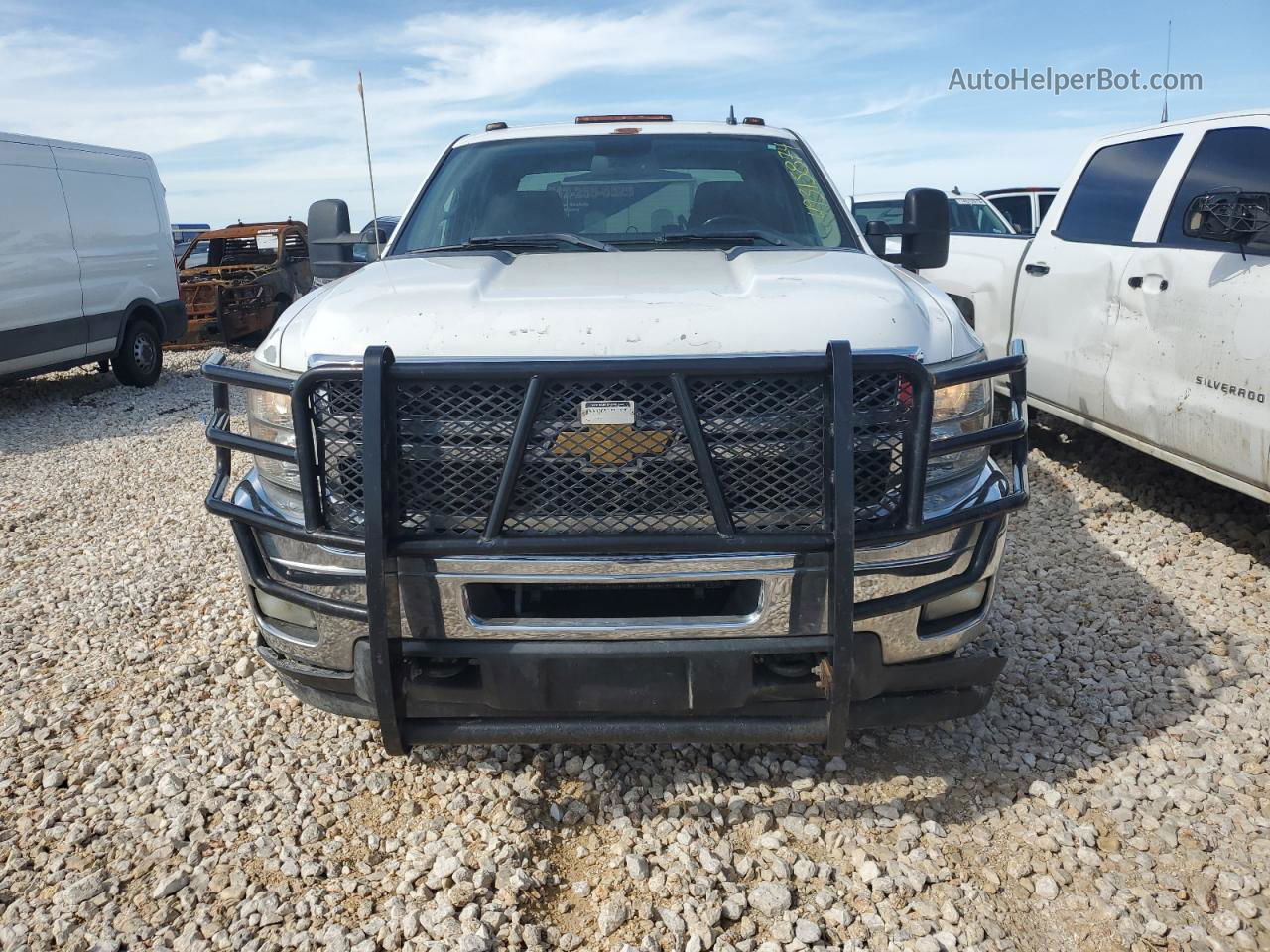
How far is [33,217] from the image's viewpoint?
8898 mm

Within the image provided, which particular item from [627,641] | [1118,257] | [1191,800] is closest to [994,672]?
[1191,800]

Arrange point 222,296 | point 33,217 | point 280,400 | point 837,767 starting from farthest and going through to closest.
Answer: point 222,296
point 33,217
point 837,767
point 280,400

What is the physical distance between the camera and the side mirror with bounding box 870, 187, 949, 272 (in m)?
3.79

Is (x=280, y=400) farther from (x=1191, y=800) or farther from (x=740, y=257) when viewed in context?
(x=1191, y=800)

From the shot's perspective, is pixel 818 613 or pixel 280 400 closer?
pixel 818 613

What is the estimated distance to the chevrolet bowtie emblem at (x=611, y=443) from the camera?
2.21m

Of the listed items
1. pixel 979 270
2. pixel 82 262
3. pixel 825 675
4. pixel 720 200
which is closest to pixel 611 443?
pixel 825 675

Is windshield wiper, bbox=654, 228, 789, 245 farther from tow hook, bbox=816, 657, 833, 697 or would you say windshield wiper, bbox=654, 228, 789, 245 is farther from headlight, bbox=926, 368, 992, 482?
tow hook, bbox=816, 657, 833, 697

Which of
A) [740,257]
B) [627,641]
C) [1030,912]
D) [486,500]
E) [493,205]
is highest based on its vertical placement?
[493,205]

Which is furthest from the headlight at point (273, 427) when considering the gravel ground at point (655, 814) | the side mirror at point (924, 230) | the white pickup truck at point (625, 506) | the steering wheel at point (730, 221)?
the side mirror at point (924, 230)

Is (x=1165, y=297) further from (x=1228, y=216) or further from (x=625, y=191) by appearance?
(x=625, y=191)

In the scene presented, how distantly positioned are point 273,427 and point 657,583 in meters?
1.10

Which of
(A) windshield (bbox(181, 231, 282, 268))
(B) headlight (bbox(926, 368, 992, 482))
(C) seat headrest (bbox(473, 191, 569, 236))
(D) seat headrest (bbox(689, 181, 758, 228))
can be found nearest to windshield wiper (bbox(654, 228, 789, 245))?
(D) seat headrest (bbox(689, 181, 758, 228))

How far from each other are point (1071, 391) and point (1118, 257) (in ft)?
2.52
